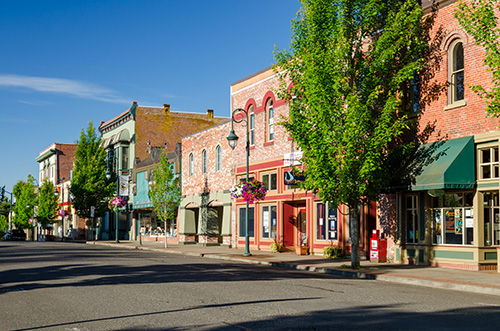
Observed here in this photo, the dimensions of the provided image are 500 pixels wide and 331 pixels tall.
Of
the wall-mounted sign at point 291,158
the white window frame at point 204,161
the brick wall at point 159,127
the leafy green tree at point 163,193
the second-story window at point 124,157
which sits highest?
the brick wall at point 159,127

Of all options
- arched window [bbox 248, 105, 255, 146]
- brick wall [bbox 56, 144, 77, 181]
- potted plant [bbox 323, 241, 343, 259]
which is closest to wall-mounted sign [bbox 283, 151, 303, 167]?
potted plant [bbox 323, 241, 343, 259]

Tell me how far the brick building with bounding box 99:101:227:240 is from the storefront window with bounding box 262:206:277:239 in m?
23.2

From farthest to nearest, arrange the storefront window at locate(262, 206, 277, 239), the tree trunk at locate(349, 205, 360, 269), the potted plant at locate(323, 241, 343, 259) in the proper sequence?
the storefront window at locate(262, 206, 277, 239)
the potted plant at locate(323, 241, 343, 259)
the tree trunk at locate(349, 205, 360, 269)

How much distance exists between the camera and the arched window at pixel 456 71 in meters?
20.5

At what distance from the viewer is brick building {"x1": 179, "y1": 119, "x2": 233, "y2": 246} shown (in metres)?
37.1

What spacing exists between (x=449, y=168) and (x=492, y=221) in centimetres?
231

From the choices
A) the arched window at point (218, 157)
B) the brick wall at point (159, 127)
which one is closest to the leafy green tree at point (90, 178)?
the brick wall at point (159, 127)

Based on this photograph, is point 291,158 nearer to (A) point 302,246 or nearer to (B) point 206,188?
(A) point 302,246

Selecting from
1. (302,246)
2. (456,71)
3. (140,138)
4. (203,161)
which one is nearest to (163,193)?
(203,161)

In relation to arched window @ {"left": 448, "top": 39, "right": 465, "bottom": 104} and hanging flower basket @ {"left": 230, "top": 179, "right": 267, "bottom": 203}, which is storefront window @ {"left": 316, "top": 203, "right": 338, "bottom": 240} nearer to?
hanging flower basket @ {"left": 230, "top": 179, "right": 267, "bottom": 203}

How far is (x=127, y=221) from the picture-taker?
59719 mm

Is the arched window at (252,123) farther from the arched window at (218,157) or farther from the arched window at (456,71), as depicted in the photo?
the arched window at (456,71)

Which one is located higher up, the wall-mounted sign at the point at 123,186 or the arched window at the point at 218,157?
the arched window at the point at 218,157

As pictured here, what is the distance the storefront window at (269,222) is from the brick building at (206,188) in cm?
422
